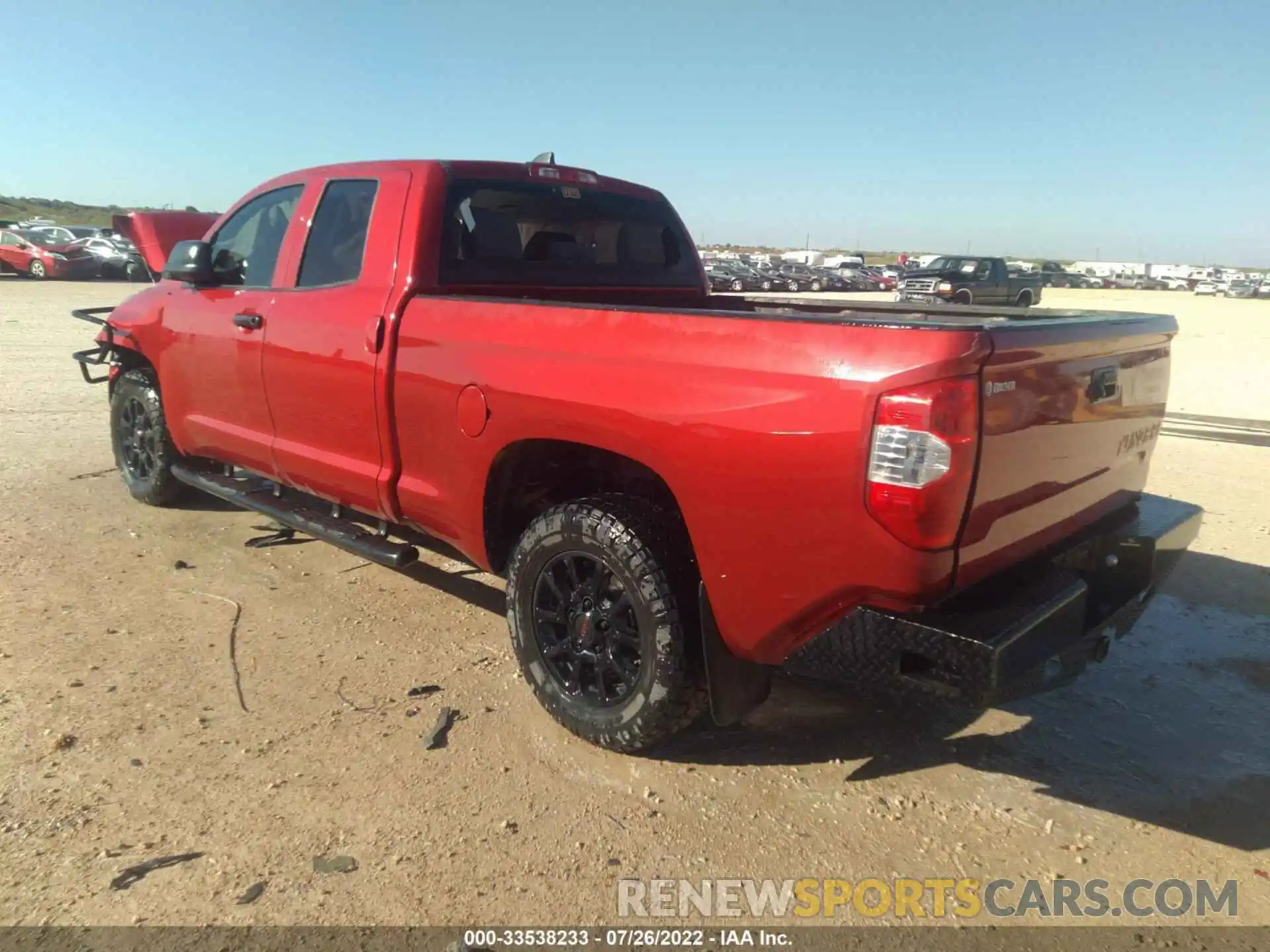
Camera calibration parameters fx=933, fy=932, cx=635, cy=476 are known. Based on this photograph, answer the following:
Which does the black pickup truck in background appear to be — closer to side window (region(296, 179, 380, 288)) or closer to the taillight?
side window (region(296, 179, 380, 288))

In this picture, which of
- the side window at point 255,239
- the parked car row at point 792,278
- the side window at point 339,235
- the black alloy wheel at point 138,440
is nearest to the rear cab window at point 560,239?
the side window at point 339,235

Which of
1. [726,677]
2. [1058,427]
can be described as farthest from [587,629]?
[1058,427]

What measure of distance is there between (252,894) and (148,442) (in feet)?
13.1

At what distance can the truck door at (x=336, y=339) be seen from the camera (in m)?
3.80

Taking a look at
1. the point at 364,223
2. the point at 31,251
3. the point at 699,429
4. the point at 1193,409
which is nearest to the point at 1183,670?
the point at 699,429

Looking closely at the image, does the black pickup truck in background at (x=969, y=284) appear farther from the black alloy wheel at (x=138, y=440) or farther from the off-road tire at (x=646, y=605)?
the off-road tire at (x=646, y=605)

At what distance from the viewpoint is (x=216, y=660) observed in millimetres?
3820

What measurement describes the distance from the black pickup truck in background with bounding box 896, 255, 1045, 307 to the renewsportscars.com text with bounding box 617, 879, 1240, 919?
26.0 m

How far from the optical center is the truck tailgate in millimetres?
2334

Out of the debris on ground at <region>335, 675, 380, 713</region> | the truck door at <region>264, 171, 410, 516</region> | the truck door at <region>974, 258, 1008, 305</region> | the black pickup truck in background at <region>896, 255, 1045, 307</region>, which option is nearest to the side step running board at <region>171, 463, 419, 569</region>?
the truck door at <region>264, 171, 410, 516</region>

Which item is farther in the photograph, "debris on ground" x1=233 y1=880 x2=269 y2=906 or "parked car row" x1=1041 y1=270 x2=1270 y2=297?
"parked car row" x1=1041 y1=270 x2=1270 y2=297

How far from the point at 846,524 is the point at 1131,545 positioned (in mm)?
1277

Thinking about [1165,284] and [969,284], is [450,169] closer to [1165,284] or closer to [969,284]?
[969,284]

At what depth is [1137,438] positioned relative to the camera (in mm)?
3174
